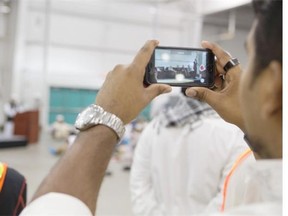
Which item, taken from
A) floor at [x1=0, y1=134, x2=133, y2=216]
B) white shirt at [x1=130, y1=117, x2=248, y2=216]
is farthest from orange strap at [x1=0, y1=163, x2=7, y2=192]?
floor at [x1=0, y1=134, x2=133, y2=216]

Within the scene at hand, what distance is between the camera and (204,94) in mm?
855

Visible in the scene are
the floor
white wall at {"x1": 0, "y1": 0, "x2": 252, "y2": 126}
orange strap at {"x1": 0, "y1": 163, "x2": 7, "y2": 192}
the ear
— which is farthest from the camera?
white wall at {"x1": 0, "y1": 0, "x2": 252, "y2": 126}

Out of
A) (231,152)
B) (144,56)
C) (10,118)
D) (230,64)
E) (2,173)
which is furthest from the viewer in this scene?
(10,118)

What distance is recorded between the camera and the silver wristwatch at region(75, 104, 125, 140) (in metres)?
0.72

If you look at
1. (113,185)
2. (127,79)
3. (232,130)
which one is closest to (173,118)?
(232,130)

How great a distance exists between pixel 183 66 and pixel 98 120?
293mm

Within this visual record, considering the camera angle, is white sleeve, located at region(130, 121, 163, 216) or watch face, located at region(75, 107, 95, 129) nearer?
watch face, located at region(75, 107, 95, 129)

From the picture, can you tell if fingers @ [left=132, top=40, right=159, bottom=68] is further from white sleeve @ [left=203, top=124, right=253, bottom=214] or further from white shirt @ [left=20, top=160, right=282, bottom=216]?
white sleeve @ [left=203, top=124, right=253, bottom=214]

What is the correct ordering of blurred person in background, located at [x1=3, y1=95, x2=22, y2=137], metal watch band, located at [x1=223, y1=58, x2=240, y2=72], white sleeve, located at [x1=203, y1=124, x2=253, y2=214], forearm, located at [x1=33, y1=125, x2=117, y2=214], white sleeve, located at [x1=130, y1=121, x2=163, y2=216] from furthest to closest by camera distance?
1. blurred person in background, located at [x1=3, y1=95, x2=22, y2=137]
2. white sleeve, located at [x1=130, y1=121, x2=163, y2=216]
3. white sleeve, located at [x1=203, y1=124, x2=253, y2=214]
4. metal watch band, located at [x1=223, y1=58, x2=240, y2=72]
5. forearm, located at [x1=33, y1=125, x2=117, y2=214]

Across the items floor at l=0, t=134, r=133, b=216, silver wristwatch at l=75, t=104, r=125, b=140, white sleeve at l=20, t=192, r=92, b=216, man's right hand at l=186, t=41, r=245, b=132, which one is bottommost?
floor at l=0, t=134, r=133, b=216

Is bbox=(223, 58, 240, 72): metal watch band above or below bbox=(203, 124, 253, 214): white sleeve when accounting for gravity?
above

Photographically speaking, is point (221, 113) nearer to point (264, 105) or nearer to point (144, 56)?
point (144, 56)

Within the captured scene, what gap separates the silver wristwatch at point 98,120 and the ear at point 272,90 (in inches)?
10.9

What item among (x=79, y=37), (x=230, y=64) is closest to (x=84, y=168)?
(x=230, y=64)
